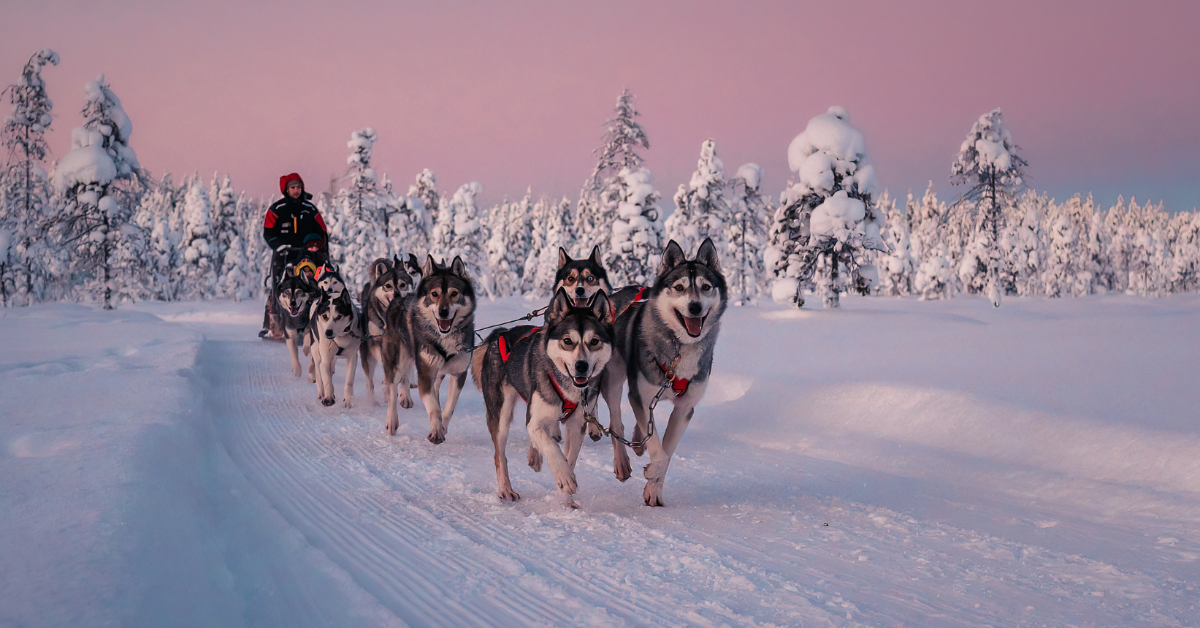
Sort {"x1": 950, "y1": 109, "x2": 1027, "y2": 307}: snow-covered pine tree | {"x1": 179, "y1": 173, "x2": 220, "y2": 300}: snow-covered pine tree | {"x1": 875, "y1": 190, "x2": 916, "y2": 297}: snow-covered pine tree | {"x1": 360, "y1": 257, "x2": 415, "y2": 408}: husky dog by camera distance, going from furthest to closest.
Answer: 1. {"x1": 875, "y1": 190, "x2": 916, "y2": 297}: snow-covered pine tree
2. {"x1": 179, "y1": 173, "x2": 220, "y2": 300}: snow-covered pine tree
3. {"x1": 950, "y1": 109, "x2": 1027, "y2": 307}: snow-covered pine tree
4. {"x1": 360, "y1": 257, "x2": 415, "y2": 408}: husky dog

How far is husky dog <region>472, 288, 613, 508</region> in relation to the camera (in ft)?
14.9

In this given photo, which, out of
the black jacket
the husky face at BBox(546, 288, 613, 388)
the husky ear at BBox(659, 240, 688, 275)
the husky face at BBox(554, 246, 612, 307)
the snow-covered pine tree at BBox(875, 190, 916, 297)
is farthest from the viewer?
the snow-covered pine tree at BBox(875, 190, 916, 297)

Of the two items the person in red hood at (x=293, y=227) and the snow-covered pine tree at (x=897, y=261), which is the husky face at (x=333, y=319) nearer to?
the person in red hood at (x=293, y=227)

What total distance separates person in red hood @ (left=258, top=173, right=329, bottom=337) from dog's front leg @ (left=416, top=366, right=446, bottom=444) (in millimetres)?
6157

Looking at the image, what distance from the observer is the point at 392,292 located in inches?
348

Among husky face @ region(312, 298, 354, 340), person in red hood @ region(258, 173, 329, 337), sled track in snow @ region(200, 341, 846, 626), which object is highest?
person in red hood @ region(258, 173, 329, 337)

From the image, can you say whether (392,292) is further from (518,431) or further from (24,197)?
(24,197)

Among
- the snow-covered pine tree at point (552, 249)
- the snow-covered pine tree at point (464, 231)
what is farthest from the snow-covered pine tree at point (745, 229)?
the snow-covered pine tree at point (464, 231)

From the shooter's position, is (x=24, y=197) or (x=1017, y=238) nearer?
(x=24, y=197)

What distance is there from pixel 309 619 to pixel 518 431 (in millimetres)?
5066

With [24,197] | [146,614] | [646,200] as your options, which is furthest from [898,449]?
[24,197]

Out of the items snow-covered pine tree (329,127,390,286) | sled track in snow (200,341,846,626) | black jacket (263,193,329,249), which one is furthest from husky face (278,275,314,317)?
snow-covered pine tree (329,127,390,286)

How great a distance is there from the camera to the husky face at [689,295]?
490 cm

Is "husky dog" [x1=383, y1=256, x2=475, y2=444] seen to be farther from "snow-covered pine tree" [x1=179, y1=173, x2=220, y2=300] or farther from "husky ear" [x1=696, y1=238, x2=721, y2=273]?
"snow-covered pine tree" [x1=179, y1=173, x2=220, y2=300]
